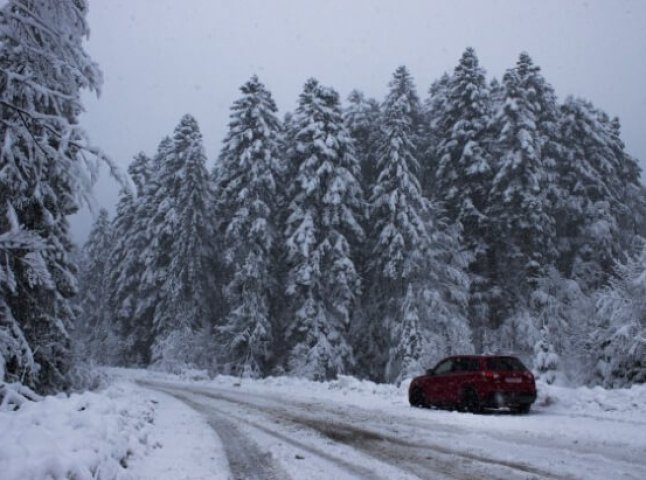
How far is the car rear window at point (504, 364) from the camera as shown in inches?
556

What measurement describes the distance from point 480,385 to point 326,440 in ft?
18.0

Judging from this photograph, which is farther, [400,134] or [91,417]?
[400,134]

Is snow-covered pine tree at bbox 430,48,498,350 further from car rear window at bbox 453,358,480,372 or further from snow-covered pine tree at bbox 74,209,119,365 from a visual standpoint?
snow-covered pine tree at bbox 74,209,119,365

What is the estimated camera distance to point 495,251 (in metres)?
31.0

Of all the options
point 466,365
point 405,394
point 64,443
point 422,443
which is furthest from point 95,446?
point 405,394

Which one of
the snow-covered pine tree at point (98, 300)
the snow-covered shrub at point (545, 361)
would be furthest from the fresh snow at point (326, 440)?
the snow-covered pine tree at point (98, 300)

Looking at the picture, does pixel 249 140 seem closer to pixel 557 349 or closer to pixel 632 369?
pixel 557 349

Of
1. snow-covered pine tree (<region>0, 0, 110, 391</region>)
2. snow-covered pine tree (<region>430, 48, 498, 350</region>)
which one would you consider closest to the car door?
snow-covered pine tree (<region>0, 0, 110, 391</region>)

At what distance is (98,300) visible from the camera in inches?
2191

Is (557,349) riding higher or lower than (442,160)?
lower

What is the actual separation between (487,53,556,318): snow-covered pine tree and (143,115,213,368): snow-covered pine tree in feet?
56.0

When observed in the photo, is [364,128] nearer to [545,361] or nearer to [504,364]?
[545,361]

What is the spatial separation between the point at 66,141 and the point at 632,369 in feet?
54.2

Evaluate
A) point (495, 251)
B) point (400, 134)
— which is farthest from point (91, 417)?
point (495, 251)
